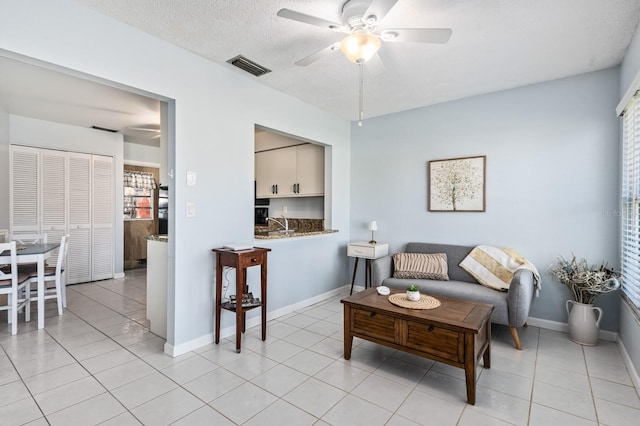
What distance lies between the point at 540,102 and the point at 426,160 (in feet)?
4.27

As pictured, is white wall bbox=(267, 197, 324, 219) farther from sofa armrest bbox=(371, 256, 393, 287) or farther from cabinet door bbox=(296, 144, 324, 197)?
sofa armrest bbox=(371, 256, 393, 287)

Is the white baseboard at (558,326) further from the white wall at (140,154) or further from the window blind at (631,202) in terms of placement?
the white wall at (140,154)

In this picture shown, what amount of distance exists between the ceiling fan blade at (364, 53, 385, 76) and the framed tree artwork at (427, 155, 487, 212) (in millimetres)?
1482

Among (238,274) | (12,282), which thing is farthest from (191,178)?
(12,282)

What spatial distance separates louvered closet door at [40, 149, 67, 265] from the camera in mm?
4625

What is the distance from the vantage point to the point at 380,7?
1.75 meters

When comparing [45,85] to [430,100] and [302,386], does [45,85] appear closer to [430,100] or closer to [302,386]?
[302,386]

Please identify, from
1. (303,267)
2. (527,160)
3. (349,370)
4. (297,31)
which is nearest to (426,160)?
(527,160)

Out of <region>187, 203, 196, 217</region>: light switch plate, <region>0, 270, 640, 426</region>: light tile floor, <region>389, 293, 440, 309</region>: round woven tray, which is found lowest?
<region>0, 270, 640, 426</region>: light tile floor

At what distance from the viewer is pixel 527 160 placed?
3367mm

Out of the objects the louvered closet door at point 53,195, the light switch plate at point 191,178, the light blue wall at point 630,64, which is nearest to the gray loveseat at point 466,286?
the light blue wall at point 630,64

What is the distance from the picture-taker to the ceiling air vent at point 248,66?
2.81m

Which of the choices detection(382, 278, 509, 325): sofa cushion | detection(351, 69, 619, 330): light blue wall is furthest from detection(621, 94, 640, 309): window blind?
detection(382, 278, 509, 325): sofa cushion

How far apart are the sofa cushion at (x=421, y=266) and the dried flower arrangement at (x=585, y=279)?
1.06 meters
